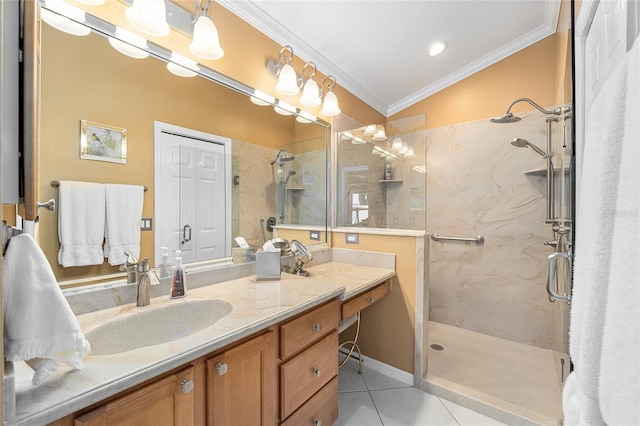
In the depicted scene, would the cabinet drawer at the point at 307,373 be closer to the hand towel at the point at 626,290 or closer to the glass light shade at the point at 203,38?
the hand towel at the point at 626,290

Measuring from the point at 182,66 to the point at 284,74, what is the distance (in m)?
0.65

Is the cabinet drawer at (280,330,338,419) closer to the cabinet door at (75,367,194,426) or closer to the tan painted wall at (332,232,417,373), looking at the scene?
the cabinet door at (75,367,194,426)

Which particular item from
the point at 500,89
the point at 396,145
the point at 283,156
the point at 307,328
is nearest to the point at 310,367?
the point at 307,328

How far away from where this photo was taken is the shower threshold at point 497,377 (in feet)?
5.13

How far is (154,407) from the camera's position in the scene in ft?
2.29

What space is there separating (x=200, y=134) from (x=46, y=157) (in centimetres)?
61

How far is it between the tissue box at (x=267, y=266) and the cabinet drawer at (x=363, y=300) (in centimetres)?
42

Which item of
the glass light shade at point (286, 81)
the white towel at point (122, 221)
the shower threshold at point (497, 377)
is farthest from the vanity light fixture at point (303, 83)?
the shower threshold at point (497, 377)

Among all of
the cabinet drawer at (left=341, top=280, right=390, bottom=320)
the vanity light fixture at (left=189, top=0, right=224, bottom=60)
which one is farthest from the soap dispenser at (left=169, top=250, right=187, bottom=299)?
the vanity light fixture at (left=189, top=0, right=224, bottom=60)

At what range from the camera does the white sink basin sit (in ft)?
2.97

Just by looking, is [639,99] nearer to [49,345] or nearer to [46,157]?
[49,345]

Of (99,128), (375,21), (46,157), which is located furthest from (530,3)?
(46,157)

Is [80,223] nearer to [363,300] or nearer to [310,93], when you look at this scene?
[363,300]

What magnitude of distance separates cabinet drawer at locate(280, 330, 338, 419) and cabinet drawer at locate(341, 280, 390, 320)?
14 cm
